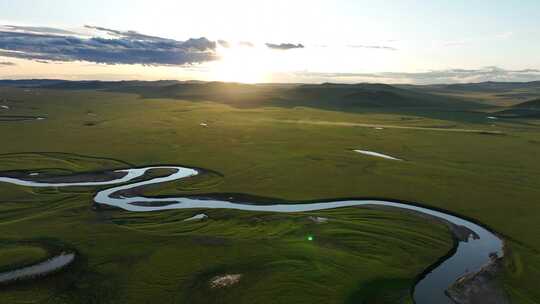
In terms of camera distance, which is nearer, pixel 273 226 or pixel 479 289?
pixel 479 289

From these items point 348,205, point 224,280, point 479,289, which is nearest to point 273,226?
point 224,280

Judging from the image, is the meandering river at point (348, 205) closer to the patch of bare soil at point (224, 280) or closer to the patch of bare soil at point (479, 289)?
the patch of bare soil at point (479, 289)

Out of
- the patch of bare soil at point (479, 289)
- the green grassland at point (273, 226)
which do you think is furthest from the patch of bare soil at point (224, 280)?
the patch of bare soil at point (479, 289)

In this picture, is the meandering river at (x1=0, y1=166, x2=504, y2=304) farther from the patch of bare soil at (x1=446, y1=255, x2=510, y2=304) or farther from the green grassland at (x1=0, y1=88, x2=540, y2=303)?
the green grassland at (x1=0, y1=88, x2=540, y2=303)

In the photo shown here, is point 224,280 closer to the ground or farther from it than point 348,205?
closer to the ground

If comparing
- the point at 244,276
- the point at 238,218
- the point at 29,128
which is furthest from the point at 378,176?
the point at 29,128

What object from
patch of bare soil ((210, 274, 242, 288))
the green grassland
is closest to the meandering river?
the green grassland

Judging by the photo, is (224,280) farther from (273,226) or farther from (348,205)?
(348,205)
